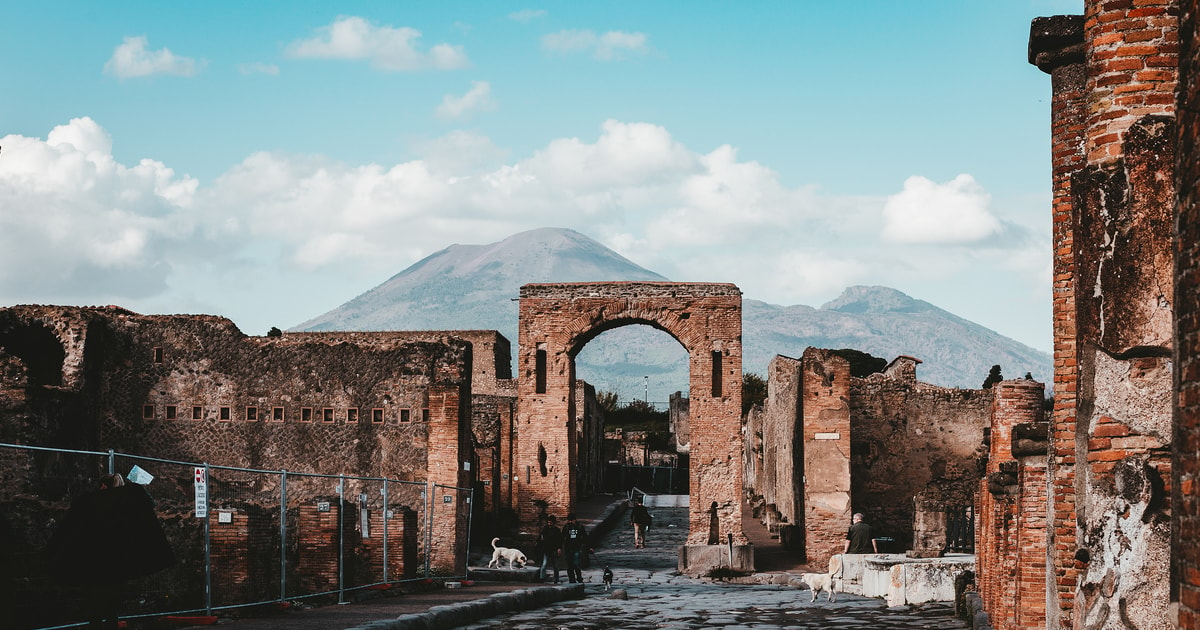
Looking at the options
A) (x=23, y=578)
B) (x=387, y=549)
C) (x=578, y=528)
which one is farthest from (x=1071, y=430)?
(x=578, y=528)

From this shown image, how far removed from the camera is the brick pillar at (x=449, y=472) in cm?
2362

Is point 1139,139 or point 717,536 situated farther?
point 717,536

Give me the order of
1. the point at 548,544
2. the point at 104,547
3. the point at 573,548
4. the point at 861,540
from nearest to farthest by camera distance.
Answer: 1. the point at 104,547
2. the point at 861,540
3. the point at 573,548
4. the point at 548,544

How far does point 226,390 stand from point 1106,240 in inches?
824

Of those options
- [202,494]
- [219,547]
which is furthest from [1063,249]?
[219,547]

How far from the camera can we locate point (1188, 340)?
491 cm

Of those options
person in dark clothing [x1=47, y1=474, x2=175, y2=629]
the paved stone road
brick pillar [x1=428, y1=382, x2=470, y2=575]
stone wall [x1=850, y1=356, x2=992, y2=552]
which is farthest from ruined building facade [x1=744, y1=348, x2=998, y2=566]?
person in dark clothing [x1=47, y1=474, x2=175, y2=629]

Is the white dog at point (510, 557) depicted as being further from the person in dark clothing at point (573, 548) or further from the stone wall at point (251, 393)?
the stone wall at point (251, 393)

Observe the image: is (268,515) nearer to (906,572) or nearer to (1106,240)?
(906,572)

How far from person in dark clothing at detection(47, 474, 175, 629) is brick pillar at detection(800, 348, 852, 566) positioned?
1948cm

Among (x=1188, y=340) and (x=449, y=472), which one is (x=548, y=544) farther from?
(x=1188, y=340)

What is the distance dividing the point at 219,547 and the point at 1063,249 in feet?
31.2

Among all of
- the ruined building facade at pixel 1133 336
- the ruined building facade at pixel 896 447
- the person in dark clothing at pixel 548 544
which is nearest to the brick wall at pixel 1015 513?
the ruined building facade at pixel 1133 336

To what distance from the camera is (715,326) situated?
30.1m
